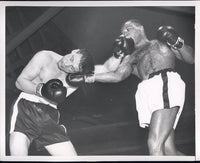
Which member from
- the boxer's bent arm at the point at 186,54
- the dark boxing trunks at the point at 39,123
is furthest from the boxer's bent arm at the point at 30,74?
the boxer's bent arm at the point at 186,54

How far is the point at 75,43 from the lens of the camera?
3803 mm

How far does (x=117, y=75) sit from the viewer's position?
12.3 ft

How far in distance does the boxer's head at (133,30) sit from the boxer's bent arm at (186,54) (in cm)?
38

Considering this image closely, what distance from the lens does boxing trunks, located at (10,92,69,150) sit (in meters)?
3.73

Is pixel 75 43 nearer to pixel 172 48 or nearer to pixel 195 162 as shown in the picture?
pixel 172 48

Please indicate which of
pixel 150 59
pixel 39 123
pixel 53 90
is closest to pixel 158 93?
pixel 150 59

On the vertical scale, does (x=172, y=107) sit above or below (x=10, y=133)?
above

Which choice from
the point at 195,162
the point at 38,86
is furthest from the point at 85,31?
the point at 195,162

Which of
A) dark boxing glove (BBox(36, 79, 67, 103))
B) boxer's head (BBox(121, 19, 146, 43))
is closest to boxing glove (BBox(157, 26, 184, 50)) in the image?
boxer's head (BBox(121, 19, 146, 43))

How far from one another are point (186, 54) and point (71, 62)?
1.14 metres

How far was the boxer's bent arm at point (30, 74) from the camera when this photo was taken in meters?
3.77

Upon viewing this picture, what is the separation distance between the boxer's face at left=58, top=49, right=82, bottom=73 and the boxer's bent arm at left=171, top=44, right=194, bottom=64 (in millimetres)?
952

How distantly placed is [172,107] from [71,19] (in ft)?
4.34

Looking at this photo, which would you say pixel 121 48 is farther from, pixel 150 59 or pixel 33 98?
pixel 33 98
